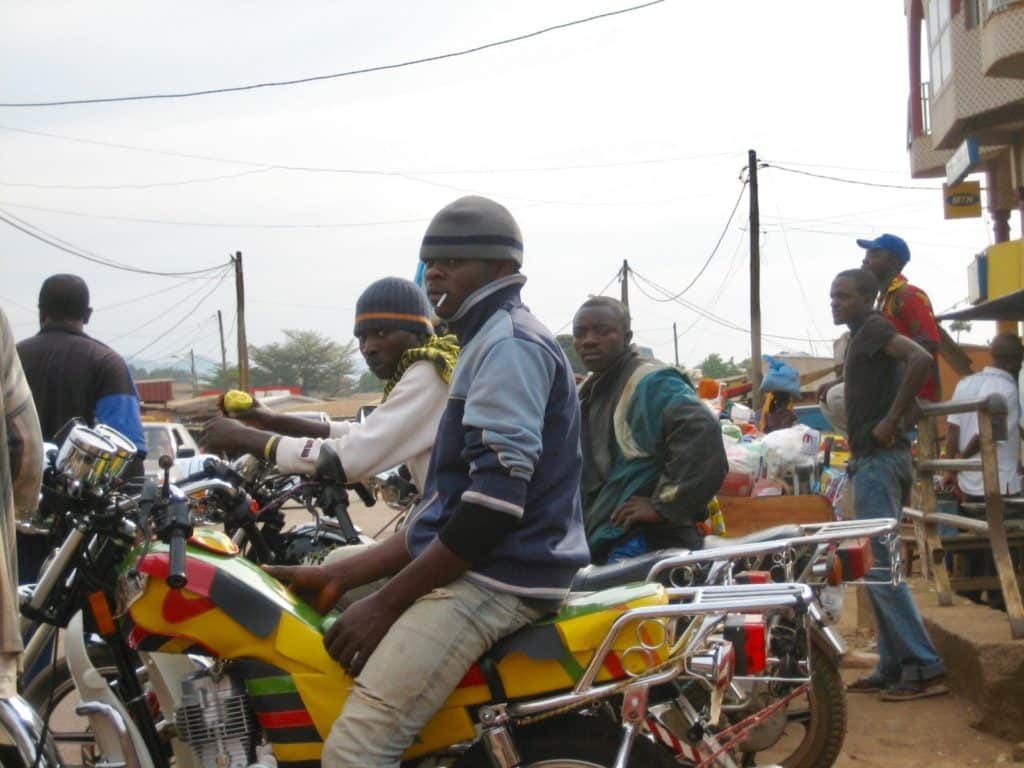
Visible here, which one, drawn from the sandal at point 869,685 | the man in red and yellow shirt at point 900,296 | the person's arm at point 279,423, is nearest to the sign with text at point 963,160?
the man in red and yellow shirt at point 900,296

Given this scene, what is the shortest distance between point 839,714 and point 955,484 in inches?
197

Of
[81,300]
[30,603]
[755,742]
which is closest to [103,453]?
[30,603]

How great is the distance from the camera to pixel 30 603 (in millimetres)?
3469

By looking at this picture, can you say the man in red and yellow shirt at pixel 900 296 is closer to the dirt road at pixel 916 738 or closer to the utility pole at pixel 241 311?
the dirt road at pixel 916 738

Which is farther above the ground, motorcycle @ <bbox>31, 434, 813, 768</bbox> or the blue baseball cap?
the blue baseball cap

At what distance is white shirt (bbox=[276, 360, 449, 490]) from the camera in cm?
393

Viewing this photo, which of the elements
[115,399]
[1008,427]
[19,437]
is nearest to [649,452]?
[115,399]

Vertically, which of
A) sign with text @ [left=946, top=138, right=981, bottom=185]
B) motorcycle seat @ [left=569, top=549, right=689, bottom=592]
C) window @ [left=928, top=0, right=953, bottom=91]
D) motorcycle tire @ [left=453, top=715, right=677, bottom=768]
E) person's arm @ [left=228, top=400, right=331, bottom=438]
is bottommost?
motorcycle tire @ [left=453, top=715, right=677, bottom=768]

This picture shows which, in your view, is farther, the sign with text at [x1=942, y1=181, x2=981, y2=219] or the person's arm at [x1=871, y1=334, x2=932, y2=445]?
the sign with text at [x1=942, y1=181, x2=981, y2=219]

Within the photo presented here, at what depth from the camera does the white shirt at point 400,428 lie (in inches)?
155

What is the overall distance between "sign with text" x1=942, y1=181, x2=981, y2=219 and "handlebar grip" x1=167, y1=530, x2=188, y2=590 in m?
21.4

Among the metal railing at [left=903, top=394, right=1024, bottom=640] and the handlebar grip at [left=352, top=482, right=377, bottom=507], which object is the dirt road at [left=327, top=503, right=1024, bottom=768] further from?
the handlebar grip at [left=352, top=482, right=377, bottom=507]

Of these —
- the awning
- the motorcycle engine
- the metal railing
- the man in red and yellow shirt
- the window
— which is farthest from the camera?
the window

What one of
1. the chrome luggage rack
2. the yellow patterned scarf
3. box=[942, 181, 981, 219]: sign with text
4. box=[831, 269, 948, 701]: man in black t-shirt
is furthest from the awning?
box=[942, 181, 981, 219]: sign with text
